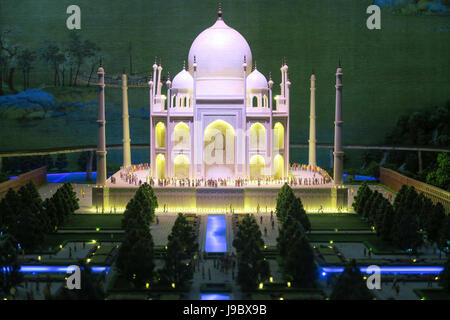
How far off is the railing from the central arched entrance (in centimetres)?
1269

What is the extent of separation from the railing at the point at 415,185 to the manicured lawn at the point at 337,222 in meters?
5.22

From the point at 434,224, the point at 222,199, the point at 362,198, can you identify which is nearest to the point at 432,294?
the point at 434,224

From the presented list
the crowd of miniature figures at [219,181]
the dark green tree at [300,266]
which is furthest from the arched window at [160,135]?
the dark green tree at [300,266]

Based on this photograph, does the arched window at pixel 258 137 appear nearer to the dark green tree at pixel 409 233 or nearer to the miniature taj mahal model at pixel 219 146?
the miniature taj mahal model at pixel 219 146

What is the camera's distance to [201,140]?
41.6 metres

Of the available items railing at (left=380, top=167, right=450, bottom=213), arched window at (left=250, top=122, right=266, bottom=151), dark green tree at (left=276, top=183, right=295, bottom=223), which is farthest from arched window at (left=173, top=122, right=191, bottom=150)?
railing at (left=380, top=167, right=450, bottom=213)

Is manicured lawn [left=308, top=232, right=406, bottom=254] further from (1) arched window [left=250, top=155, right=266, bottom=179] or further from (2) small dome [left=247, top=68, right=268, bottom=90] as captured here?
(2) small dome [left=247, top=68, right=268, bottom=90]

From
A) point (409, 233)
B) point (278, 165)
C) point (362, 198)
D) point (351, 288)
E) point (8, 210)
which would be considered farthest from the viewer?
point (278, 165)

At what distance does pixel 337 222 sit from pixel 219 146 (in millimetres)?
10815

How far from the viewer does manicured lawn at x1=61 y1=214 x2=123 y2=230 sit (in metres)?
34.5

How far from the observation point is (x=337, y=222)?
35531 millimetres

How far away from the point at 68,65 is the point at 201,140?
33043mm

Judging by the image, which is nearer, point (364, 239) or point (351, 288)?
point (351, 288)

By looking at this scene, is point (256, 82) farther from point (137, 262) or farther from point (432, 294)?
point (432, 294)
